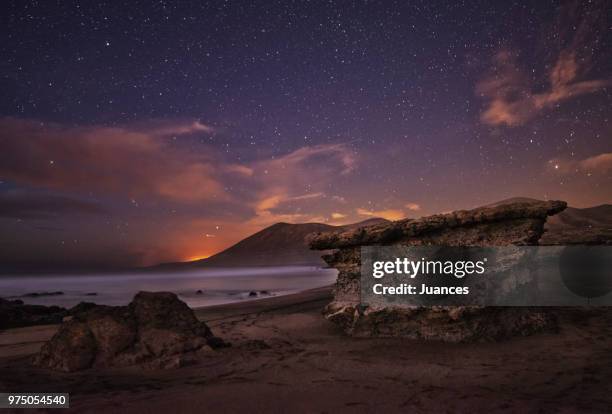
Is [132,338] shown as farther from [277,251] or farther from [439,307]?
[277,251]

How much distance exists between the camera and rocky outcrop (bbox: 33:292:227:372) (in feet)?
23.6

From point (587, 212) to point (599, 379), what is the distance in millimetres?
106180

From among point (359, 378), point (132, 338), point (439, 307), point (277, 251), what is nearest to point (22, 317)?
point (132, 338)

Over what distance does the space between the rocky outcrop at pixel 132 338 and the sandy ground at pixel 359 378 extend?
357mm

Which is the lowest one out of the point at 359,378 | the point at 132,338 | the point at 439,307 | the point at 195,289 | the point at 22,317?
the point at 195,289

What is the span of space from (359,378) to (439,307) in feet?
11.9

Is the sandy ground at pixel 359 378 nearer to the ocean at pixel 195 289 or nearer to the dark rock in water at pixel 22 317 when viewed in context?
the dark rock in water at pixel 22 317

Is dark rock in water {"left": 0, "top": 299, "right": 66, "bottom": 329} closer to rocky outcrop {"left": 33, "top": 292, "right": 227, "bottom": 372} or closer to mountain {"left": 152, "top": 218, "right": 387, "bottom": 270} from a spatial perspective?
rocky outcrop {"left": 33, "top": 292, "right": 227, "bottom": 372}

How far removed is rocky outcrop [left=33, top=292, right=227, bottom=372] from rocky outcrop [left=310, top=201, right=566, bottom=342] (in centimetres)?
371

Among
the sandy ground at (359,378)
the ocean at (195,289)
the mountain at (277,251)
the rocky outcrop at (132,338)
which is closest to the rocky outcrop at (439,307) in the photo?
the sandy ground at (359,378)

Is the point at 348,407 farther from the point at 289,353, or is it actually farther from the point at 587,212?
the point at 587,212

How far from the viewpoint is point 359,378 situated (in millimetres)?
6051

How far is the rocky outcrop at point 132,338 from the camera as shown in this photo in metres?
7.20

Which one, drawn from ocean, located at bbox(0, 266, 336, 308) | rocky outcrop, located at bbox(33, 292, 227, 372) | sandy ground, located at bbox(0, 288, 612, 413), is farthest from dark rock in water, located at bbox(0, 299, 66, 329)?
rocky outcrop, located at bbox(33, 292, 227, 372)
